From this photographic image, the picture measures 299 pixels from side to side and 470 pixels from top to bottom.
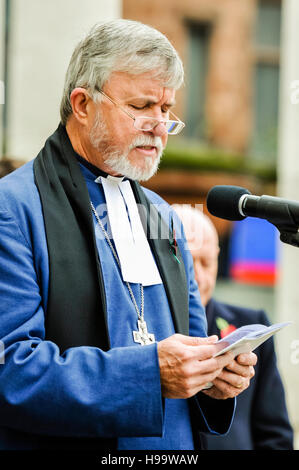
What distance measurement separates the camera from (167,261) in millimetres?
2381

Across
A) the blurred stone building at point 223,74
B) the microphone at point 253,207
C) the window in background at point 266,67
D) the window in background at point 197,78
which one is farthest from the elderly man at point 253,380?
the window in background at point 266,67

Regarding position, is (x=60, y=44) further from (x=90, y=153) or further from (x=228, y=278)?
(x=228, y=278)

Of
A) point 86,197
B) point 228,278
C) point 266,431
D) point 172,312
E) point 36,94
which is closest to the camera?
point 86,197

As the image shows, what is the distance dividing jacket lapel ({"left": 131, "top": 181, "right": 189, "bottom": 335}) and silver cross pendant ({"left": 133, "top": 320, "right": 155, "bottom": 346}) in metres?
0.12

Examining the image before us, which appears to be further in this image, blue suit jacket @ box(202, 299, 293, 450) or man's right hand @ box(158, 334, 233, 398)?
blue suit jacket @ box(202, 299, 293, 450)

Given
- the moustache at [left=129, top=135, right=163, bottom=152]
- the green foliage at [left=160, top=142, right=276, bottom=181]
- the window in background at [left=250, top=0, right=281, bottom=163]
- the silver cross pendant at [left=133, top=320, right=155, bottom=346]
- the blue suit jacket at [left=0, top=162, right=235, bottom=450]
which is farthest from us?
the window in background at [left=250, top=0, right=281, bottom=163]

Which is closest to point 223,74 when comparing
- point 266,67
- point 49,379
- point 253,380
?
point 266,67

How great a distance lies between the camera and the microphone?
1880 mm

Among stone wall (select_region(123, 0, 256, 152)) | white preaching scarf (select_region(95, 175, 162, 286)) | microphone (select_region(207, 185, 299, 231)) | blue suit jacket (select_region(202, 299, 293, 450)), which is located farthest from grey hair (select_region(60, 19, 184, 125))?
stone wall (select_region(123, 0, 256, 152))

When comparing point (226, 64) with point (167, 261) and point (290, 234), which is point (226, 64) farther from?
point (290, 234)

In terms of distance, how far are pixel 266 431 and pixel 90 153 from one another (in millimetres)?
1737

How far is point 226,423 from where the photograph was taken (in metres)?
2.33

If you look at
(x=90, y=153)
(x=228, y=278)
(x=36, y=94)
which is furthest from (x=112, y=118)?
(x=228, y=278)

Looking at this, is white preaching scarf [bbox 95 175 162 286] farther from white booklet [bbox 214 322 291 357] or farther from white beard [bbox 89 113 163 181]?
white booklet [bbox 214 322 291 357]
